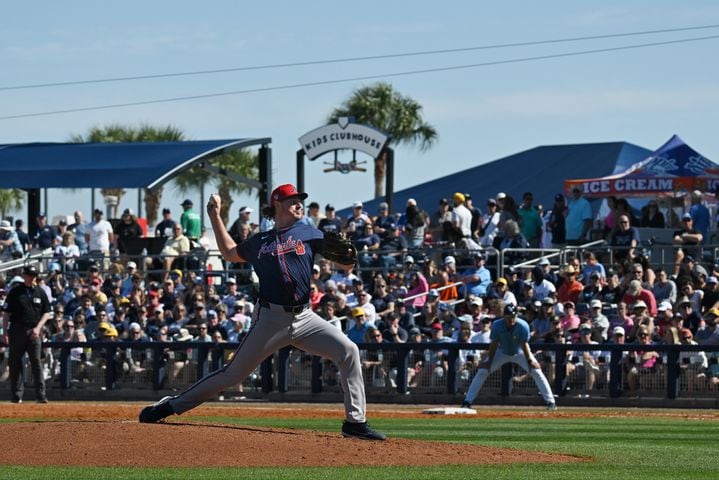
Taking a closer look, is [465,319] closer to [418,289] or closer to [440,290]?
[440,290]

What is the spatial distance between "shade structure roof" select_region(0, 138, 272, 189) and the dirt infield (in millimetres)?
19520

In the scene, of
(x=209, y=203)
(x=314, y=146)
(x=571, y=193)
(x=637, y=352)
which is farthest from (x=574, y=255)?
(x=209, y=203)

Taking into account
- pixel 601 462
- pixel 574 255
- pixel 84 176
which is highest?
pixel 84 176

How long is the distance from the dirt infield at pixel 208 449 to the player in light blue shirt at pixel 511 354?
8434 mm

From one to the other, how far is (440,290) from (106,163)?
11.5 meters

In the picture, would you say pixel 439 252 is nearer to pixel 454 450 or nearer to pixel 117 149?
pixel 117 149

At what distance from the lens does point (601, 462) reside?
1111 cm

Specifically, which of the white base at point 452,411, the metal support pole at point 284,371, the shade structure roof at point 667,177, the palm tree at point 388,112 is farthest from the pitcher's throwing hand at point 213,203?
the palm tree at point 388,112

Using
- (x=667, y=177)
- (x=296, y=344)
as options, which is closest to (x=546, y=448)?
(x=296, y=344)

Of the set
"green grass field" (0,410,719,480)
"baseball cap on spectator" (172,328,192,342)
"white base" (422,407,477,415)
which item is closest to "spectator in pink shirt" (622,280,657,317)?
"green grass field" (0,410,719,480)

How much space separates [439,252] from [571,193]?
3.41m

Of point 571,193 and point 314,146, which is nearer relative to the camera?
point 571,193

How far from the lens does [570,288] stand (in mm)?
23250

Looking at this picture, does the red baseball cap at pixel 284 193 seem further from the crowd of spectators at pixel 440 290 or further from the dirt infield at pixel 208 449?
the crowd of spectators at pixel 440 290
